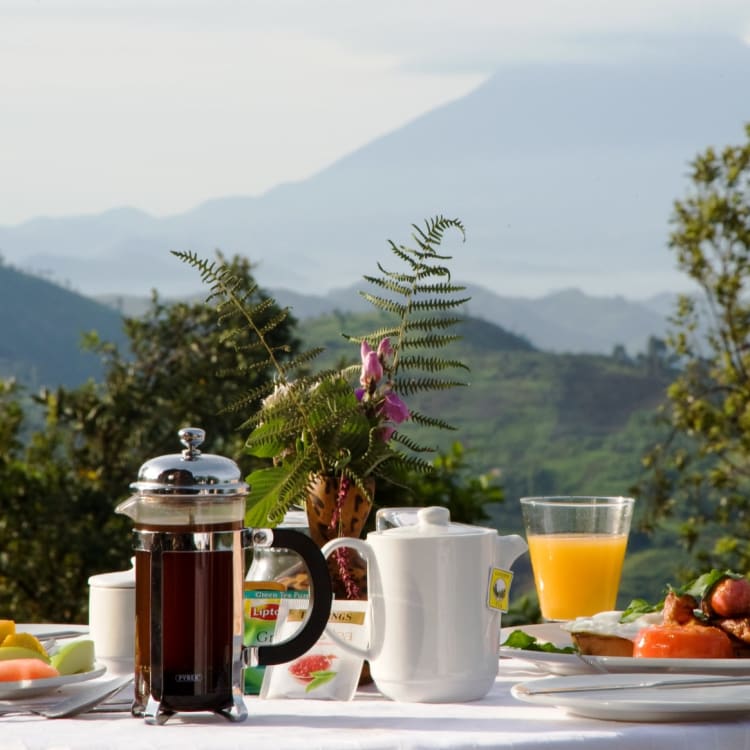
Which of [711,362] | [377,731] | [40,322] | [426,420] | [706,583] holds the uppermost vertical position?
[40,322]

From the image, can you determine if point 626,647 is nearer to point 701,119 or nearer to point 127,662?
point 127,662

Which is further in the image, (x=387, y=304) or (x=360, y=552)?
(x=387, y=304)

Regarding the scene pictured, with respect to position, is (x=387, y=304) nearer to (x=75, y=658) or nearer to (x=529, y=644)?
(x=529, y=644)

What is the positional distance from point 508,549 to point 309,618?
0.89 feet

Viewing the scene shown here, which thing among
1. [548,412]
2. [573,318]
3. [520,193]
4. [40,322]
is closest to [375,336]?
[548,412]

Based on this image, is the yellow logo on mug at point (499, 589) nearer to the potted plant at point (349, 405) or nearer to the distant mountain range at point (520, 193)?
the potted plant at point (349, 405)

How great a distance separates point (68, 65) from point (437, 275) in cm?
1346

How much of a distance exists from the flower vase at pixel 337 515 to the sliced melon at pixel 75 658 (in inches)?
13.0

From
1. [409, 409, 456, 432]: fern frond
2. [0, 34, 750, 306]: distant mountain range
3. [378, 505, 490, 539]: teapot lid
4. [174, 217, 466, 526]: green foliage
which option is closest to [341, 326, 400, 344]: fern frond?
[174, 217, 466, 526]: green foliage

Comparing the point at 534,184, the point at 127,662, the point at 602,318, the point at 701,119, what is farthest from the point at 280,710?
the point at 534,184

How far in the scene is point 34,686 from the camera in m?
1.50

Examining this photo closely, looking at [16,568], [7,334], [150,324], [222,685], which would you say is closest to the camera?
[222,685]

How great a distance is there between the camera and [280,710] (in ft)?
4.94

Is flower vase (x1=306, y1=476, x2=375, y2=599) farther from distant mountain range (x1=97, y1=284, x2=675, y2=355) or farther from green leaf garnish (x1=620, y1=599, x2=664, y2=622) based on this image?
distant mountain range (x1=97, y1=284, x2=675, y2=355)
